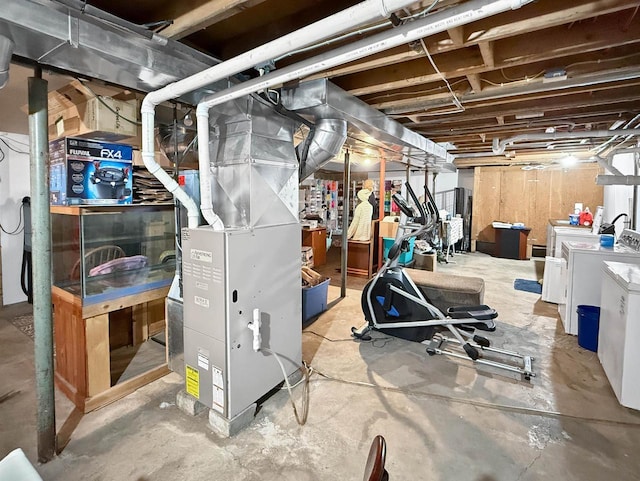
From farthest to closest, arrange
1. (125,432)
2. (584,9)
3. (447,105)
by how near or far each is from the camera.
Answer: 1. (447,105)
2. (125,432)
3. (584,9)

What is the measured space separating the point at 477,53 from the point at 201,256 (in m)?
2.22

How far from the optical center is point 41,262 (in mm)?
1853

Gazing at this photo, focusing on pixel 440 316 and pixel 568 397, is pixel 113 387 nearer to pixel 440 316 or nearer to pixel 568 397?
pixel 440 316

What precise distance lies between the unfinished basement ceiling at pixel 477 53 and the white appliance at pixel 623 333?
143 centimetres

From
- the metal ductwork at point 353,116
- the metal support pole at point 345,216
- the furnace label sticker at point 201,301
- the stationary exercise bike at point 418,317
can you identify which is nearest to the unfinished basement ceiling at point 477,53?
the metal ductwork at point 353,116

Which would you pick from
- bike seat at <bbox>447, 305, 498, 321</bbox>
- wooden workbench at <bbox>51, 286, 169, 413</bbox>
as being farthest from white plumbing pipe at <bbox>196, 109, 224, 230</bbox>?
bike seat at <bbox>447, 305, 498, 321</bbox>

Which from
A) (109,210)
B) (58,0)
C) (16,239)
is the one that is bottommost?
(16,239)

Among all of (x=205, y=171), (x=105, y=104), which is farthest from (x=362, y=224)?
(x=105, y=104)

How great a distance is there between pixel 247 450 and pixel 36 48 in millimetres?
2229

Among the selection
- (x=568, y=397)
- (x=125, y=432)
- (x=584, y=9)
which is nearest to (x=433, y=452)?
(x=568, y=397)

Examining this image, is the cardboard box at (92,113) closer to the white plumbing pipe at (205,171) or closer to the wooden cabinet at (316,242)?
the white plumbing pipe at (205,171)

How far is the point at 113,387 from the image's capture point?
2.51m

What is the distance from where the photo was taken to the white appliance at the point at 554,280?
448 cm

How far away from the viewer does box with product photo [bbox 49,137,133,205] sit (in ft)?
7.74
